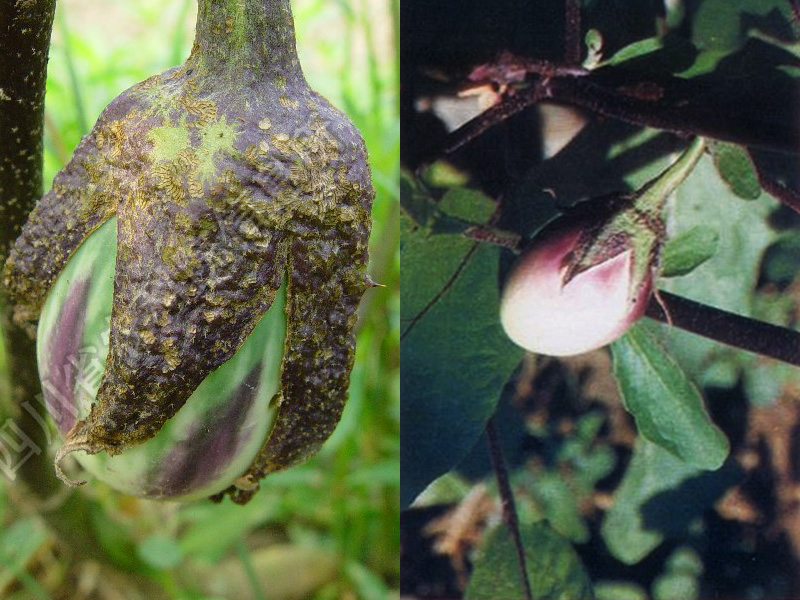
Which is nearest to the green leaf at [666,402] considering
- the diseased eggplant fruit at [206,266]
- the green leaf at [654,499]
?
the green leaf at [654,499]

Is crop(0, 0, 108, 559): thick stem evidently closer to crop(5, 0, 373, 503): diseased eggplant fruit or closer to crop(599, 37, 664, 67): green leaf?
crop(5, 0, 373, 503): diseased eggplant fruit

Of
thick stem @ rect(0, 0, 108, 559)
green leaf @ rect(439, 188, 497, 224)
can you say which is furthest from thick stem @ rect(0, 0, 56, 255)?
green leaf @ rect(439, 188, 497, 224)

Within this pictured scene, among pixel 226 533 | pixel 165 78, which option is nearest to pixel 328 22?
pixel 226 533

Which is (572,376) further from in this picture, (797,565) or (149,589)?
(149,589)

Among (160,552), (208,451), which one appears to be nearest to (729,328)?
(208,451)

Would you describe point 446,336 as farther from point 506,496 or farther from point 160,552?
point 160,552

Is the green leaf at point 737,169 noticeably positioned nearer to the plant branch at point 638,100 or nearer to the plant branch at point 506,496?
the plant branch at point 638,100
